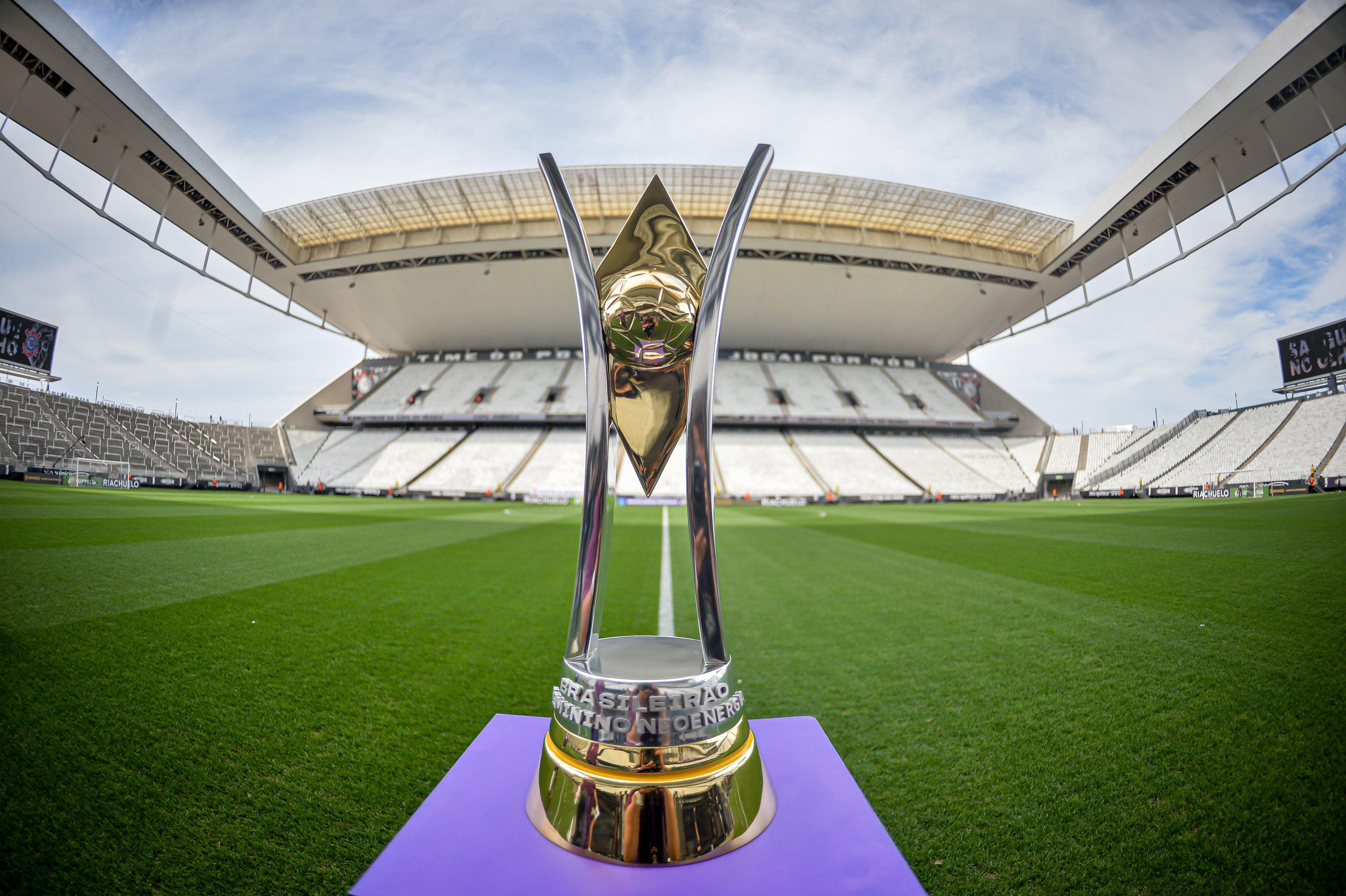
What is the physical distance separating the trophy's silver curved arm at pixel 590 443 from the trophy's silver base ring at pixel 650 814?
0.97 ft

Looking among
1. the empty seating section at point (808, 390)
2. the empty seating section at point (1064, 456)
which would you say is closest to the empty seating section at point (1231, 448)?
the empty seating section at point (1064, 456)

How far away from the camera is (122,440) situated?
15.5 metres

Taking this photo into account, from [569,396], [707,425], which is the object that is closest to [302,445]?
[569,396]

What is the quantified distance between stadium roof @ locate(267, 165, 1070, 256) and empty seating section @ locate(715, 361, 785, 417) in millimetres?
11381

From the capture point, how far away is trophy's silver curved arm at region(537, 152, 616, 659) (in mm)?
1282

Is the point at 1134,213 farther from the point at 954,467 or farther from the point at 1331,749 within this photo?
the point at 1331,749

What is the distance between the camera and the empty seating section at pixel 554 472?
2677cm

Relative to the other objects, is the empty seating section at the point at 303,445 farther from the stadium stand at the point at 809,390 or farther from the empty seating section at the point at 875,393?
the empty seating section at the point at 875,393

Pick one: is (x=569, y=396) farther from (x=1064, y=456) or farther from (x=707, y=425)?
(x=707, y=425)

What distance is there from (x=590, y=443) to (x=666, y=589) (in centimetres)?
409

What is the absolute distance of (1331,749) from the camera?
163cm

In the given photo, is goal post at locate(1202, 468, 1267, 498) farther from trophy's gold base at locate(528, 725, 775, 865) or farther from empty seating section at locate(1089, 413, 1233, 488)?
trophy's gold base at locate(528, 725, 775, 865)

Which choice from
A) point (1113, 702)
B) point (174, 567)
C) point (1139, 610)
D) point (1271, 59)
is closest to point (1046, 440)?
point (1271, 59)

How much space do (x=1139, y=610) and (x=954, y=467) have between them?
29810 mm
